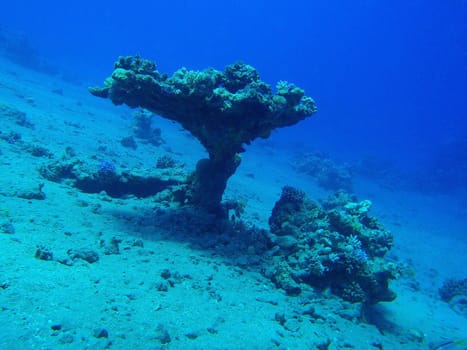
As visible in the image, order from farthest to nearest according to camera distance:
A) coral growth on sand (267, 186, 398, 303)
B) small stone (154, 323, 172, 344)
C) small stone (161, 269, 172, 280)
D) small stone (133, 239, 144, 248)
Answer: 1. coral growth on sand (267, 186, 398, 303)
2. small stone (133, 239, 144, 248)
3. small stone (161, 269, 172, 280)
4. small stone (154, 323, 172, 344)

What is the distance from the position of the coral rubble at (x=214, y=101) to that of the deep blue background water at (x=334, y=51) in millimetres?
36335

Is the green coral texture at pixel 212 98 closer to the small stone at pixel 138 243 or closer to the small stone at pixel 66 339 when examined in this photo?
the small stone at pixel 138 243

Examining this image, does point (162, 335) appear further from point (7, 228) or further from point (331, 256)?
point (331, 256)

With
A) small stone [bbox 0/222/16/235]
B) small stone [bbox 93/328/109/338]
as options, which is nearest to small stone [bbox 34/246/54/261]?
small stone [bbox 0/222/16/235]

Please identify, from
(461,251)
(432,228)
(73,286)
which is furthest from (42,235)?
(432,228)

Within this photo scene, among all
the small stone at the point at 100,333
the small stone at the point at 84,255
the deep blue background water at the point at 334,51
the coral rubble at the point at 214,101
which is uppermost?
the deep blue background water at the point at 334,51

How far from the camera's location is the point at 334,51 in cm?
17475

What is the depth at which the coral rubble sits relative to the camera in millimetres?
7102

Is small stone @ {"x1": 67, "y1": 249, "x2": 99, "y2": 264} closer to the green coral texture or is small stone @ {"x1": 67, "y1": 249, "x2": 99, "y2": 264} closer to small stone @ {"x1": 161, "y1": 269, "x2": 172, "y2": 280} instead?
small stone @ {"x1": 161, "y1": 269, "x2": 172, "y2": 280}

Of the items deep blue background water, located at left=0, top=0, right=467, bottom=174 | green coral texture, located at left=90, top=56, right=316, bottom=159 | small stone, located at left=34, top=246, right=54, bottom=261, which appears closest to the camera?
small stone, located at left=34, top=246, right=54, bottom=261

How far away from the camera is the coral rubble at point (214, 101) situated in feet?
23.3

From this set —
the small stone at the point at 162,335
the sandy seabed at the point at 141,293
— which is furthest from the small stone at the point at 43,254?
the small stone at the point at 162,335

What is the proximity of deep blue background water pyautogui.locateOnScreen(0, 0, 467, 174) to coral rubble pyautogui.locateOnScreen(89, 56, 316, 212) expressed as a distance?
119 feet

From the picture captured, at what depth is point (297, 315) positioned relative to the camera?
609 cm
